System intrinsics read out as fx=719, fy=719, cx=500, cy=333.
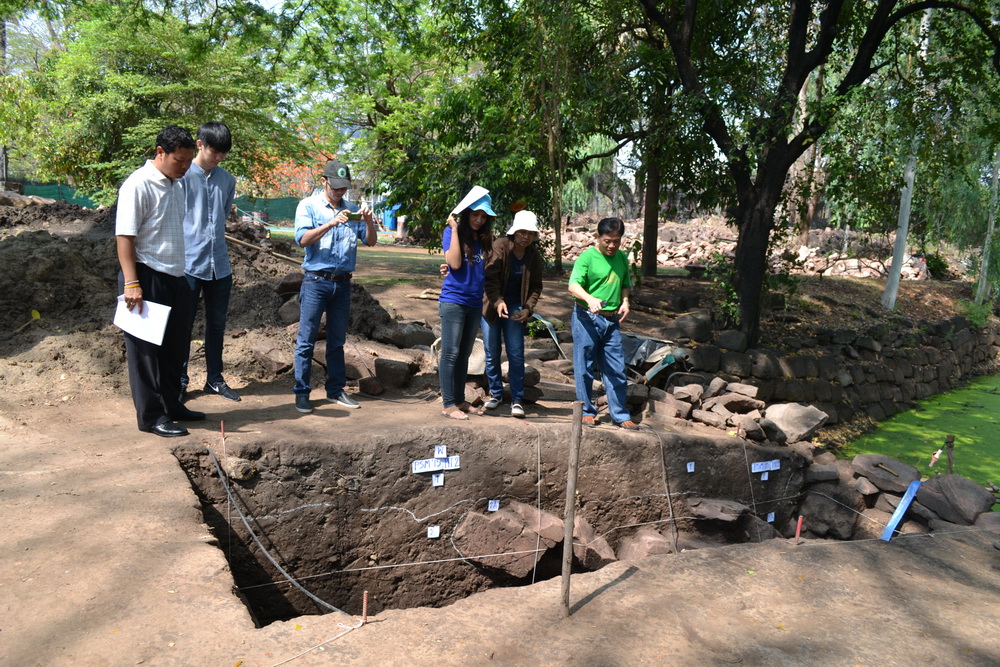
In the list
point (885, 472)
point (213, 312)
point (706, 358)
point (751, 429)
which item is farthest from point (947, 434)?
point (213, 312)

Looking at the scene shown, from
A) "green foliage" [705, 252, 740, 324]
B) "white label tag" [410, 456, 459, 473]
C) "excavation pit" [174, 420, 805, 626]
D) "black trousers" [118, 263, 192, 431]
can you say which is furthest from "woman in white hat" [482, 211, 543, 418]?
"green foliage" [705, 252, 740, 324]

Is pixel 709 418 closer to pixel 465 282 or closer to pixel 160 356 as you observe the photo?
pixel 465 282

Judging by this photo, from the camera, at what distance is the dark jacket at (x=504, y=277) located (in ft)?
18.6

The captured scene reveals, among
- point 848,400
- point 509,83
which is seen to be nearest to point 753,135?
point 509,83

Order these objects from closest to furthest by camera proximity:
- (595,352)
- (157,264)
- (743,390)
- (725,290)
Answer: (157,264)
(595,352)
(743,390)
(725,290)

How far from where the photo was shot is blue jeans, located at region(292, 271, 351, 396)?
17.5 ft

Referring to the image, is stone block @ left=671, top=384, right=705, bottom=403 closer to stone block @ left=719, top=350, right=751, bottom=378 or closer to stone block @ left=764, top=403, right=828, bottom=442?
stone block @ left=764, top=403, right=828, bottom=442

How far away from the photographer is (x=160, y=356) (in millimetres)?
4609

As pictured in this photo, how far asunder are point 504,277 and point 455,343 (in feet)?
2.43

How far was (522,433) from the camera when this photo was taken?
5656mm

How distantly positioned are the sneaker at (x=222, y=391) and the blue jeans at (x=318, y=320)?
55 centimetres

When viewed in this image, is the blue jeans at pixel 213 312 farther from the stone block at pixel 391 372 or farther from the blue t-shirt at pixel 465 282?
the blue t-shirt at pixel 465 282

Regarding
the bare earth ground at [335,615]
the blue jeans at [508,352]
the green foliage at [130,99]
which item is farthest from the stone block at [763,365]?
the green foliage at [130,99]

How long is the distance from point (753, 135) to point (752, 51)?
8.92 feet
